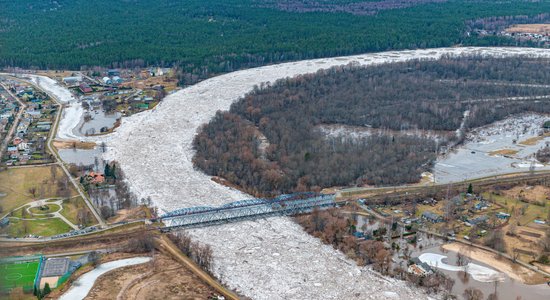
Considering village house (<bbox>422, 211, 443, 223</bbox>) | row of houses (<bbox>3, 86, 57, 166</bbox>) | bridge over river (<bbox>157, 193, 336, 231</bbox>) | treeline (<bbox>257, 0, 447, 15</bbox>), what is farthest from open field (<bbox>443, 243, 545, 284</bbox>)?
treeline (<bbox>257, 0, 447, 15</bbox>)

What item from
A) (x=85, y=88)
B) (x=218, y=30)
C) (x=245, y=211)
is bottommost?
(x=245, y=211)

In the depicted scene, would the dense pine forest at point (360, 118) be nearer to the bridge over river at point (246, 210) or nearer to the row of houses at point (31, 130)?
the bridge over river at point (246, 210)

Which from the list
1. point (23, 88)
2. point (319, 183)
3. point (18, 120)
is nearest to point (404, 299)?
point (319, 183)

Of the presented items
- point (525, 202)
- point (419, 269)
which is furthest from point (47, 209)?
point (525, 202)

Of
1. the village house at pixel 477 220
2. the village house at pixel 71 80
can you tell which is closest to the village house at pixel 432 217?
the village house at pixel 477 220

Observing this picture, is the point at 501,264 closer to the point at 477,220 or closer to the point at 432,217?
the point at 477,220

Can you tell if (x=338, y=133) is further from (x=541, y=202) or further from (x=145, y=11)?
(x=145, y=11)
